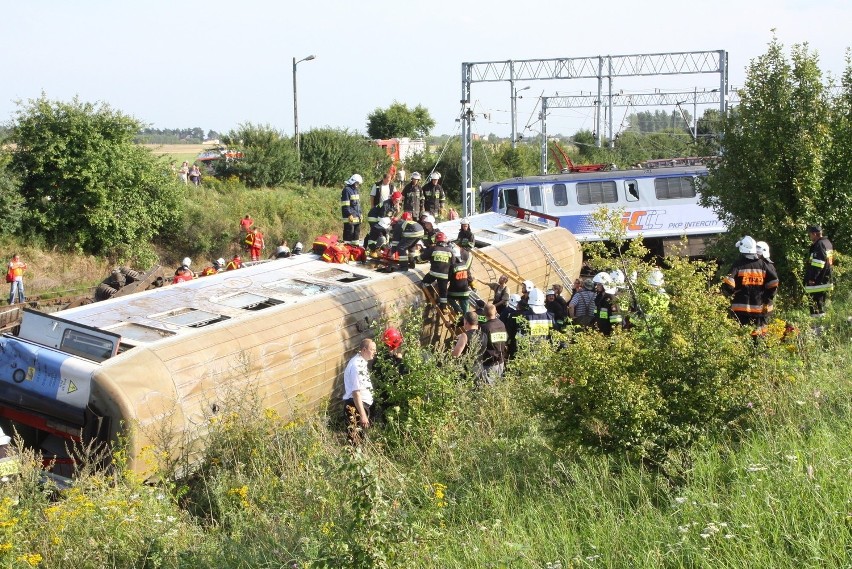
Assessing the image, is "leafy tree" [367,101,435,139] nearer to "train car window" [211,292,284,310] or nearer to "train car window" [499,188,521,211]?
"train car window" [499,188,521,211]

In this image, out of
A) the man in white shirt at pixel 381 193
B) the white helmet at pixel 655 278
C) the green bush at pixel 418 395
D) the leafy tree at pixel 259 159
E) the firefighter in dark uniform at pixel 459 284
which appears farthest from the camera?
the leafy tree at pixel 259 159

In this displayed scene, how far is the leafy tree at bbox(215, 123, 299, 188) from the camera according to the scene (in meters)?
32.5

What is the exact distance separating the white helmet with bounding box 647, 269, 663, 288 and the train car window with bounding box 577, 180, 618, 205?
55.3ft

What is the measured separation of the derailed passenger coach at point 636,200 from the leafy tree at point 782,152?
11.8 m

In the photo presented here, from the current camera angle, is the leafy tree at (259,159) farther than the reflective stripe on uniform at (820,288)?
Yes

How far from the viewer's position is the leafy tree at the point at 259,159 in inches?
1281

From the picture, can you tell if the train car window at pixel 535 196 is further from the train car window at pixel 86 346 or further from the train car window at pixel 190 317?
the train car window at pixel 86 346

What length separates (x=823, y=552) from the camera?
464cm

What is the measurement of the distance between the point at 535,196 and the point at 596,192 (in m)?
1.70

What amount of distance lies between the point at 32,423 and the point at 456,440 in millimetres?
4058

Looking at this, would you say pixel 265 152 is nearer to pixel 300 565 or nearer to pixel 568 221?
pixel 568 221

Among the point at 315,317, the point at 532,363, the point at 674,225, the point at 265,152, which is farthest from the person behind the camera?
the point at 265,152

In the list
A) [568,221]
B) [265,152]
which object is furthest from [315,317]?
[265,152]

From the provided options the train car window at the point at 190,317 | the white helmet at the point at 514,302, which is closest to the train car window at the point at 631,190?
the white helmet at the point at 514,302
